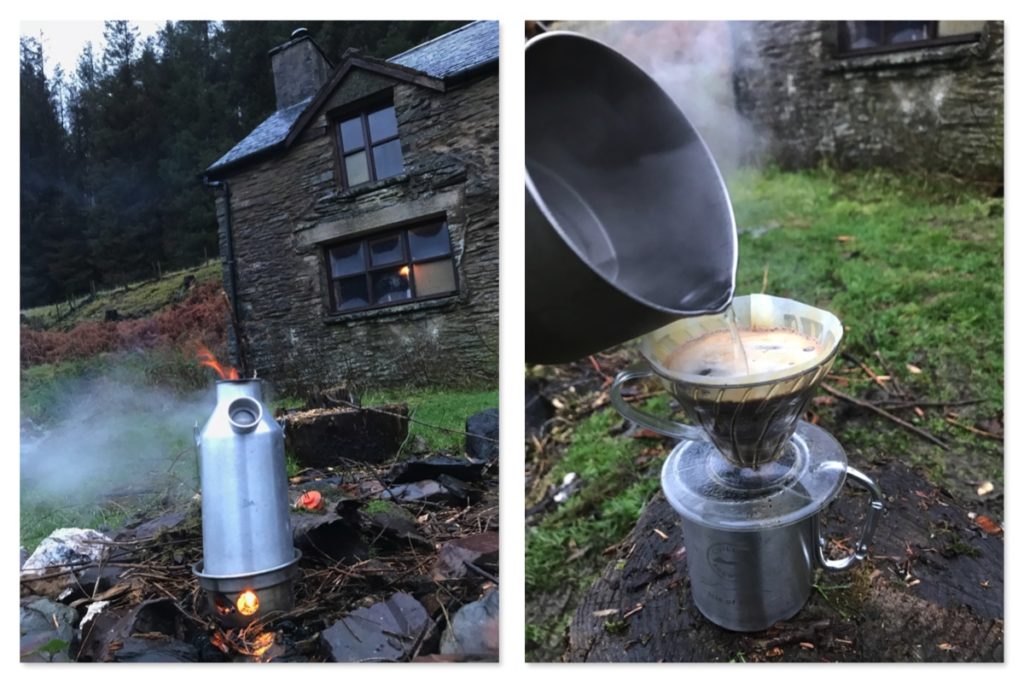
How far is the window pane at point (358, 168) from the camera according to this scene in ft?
4.93

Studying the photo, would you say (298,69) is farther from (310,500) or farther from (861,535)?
(861,535)

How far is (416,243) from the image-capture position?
1.48 m

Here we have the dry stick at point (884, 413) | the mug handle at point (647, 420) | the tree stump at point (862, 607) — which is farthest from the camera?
the dry stick at point (884, 413)

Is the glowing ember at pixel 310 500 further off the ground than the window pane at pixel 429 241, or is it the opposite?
the window pane at pixel 429 241

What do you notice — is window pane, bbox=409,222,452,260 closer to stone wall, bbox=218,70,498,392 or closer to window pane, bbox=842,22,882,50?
stone wall, bbox=218,70,498,392

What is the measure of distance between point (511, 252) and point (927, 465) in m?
0.88

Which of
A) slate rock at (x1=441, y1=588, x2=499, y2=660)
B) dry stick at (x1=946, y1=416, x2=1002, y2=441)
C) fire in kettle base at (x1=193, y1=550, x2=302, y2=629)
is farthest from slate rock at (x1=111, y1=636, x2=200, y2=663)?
dry stick at (x1=946, y1=416, x2=1002, y2=441)

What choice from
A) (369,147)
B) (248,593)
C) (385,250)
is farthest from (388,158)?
(248,593)

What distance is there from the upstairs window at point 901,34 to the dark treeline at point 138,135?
84 cm

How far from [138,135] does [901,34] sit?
1490 mm

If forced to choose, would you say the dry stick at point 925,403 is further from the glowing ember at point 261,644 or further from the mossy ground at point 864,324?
the glowing ember at point 261,644

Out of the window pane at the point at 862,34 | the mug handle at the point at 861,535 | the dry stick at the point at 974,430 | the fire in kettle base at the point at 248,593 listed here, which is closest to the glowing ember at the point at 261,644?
A: the fire in kettle base at the point at 248,593

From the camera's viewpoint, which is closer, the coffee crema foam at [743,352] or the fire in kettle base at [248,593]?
the coffee crema foam at [743,352]
